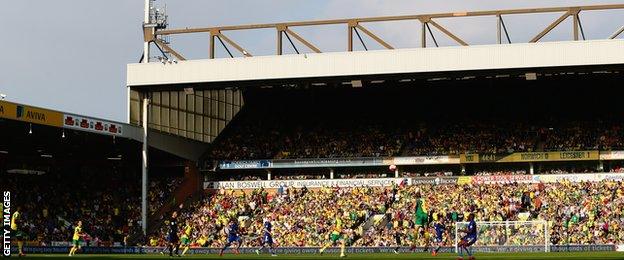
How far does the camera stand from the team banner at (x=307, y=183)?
6444 cm

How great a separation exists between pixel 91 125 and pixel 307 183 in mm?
15022

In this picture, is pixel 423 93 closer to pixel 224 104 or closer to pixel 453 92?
pixel 453 92

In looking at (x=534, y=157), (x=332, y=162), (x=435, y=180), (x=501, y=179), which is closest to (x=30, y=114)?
(x=332, y=162)

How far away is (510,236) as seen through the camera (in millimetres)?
48938

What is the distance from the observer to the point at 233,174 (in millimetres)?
68562

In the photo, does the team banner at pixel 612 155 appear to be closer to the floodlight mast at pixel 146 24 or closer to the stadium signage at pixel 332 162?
the stadium signage at pixel 332 162

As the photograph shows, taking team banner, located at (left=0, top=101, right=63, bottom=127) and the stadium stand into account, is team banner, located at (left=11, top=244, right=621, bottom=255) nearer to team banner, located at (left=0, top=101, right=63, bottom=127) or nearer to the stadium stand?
team banner, located at (left=0, top=101, right=63, bottom=127)

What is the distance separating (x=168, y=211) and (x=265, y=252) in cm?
1379

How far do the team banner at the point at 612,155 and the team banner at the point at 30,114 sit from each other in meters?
31.8

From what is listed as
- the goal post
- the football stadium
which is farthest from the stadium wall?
the goal post

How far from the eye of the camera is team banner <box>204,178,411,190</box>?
211 ft

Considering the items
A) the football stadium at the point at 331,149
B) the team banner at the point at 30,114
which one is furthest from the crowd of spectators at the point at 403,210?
the team banner at the point at 30,114

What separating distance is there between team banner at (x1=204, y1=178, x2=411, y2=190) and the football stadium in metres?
0.12

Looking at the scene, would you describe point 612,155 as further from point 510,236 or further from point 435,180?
point 510,236
